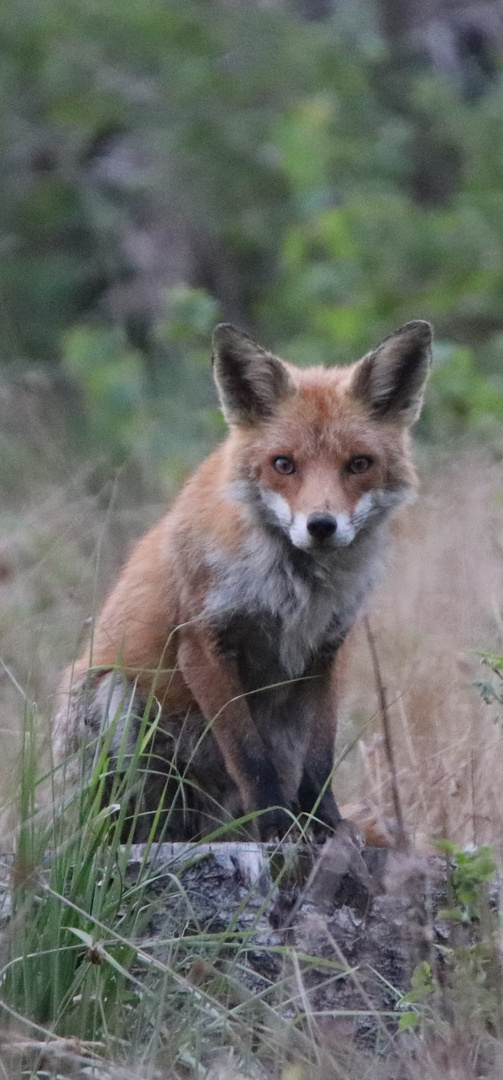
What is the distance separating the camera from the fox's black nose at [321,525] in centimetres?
420

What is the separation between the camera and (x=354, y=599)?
4645 mm

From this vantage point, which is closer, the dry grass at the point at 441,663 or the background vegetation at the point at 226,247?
the dry grass at the point at 441,663

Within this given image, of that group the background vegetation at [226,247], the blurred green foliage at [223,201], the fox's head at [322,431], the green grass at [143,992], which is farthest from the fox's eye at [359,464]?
the blurred green foliage at [223,201]

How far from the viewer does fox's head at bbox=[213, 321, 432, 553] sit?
4.39 metres

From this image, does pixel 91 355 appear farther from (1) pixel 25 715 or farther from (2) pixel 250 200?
(1) pixel 25 715

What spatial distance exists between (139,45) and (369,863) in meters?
10.1

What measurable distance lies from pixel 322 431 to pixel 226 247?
9612 mm

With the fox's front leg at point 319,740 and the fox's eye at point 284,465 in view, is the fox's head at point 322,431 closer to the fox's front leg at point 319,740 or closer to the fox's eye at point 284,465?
the fox's eye at point 284,465

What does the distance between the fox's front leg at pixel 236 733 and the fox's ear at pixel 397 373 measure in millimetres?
1084

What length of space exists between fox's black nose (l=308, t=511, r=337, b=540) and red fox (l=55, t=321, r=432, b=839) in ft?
0.05

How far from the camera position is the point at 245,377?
475 centimetres

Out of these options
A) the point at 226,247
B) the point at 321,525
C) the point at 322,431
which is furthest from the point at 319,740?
the point at 226,247

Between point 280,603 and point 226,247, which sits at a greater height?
point 226,247

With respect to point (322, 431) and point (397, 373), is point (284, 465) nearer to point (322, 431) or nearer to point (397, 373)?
point (322, 431)
